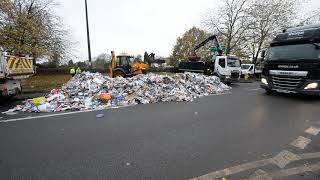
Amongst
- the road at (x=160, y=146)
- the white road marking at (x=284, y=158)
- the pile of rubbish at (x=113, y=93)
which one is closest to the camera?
the road at (x=160, y=146)

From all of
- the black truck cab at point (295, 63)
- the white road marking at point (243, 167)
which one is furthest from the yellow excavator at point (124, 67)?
the white road marking at point (243, 167)

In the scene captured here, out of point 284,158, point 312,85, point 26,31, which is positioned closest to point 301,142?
point 284,158

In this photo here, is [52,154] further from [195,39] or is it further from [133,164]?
[195,39]

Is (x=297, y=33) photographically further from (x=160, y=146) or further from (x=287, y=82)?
(x=160, y=146)

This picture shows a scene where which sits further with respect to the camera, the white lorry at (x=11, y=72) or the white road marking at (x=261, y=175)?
the white lorry at (x=11, y=72)

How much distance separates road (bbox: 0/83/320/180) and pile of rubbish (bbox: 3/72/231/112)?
134cm

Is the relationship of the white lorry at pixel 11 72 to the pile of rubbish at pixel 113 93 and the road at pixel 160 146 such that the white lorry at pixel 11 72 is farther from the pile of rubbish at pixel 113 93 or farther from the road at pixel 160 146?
the road at pixel 160 146

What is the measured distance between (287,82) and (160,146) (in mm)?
8128

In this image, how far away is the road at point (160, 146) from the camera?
3.54 m

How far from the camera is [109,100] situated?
982 centimetres

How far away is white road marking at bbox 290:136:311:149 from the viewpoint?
462 centimetres

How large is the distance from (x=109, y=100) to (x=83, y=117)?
103 inches

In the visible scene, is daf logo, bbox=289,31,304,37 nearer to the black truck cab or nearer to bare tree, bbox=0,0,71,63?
the black truck cab

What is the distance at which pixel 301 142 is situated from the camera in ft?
15.9
